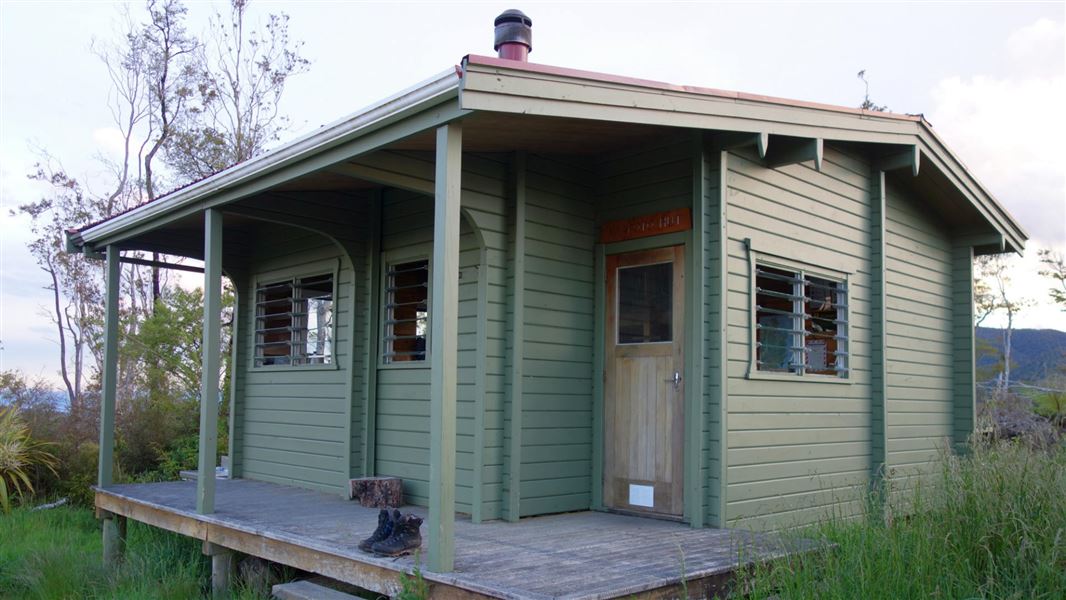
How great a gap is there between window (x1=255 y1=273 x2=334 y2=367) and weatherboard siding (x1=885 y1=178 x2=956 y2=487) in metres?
5.17

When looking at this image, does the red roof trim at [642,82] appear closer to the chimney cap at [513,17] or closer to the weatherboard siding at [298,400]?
the chimney cap at [513,17]

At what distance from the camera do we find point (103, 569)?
7434 mm

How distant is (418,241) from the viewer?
7.09 metres

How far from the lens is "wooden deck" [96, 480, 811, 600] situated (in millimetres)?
4109

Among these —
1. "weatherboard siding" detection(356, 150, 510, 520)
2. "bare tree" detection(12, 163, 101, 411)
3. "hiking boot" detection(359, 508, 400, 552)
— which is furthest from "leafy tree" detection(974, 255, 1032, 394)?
"bare tree" detection(12, 163, 101, 411)

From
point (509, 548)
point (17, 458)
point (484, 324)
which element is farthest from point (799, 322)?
point (17, 458)

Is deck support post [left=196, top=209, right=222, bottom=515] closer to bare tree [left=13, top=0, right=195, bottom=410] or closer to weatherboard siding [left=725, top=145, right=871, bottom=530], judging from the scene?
weatherboard siding [left=725, top=145, right=871, bottom=530]

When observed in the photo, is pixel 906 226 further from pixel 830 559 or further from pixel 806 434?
pixel 830 559

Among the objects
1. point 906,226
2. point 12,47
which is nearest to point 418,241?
point 906,226

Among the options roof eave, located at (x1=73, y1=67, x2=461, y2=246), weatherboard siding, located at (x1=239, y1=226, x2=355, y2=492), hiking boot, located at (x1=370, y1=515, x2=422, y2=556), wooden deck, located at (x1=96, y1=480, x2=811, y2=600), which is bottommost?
wooden deck, located at (x1=96, y1=480, x2=811, y2=600)

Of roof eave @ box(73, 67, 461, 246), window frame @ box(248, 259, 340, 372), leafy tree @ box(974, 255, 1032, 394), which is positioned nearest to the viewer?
roof eave @ box(73, 67, 461, 246)

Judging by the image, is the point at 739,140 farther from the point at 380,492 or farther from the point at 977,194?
the point at 977,194

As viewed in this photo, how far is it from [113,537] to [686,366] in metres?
5.75

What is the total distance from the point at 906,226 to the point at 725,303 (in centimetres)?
357
